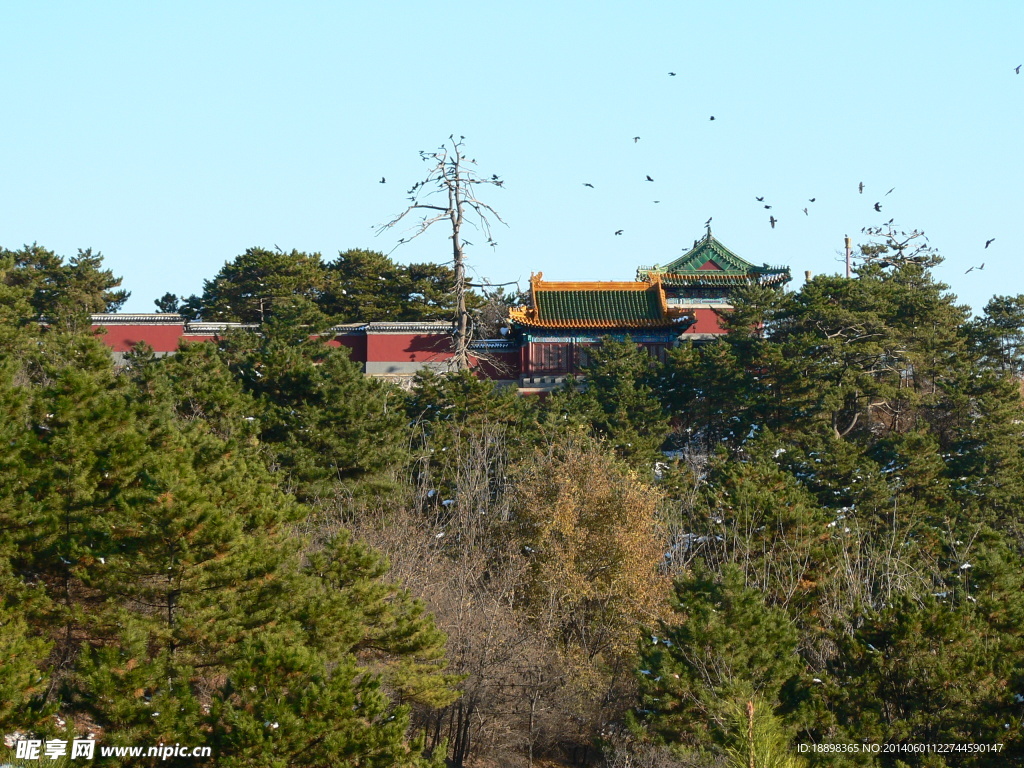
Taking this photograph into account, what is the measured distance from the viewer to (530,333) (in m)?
33.9

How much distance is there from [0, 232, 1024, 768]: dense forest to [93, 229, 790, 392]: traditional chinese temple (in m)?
1.64

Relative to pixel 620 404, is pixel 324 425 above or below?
below

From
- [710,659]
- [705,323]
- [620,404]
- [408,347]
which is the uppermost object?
[705,323]

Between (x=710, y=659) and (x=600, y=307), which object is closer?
(x=710, y=659)

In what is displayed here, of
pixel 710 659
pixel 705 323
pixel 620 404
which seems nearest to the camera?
pixel 710 659

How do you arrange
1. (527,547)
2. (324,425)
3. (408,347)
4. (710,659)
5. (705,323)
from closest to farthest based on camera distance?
(710,659), (527,547), (324,425), (408,347), (705,323)

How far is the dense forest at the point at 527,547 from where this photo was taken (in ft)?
43.5

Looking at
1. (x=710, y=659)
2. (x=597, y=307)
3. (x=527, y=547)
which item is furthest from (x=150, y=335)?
(x=710, y=659)

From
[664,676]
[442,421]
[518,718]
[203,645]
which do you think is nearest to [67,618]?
[203,645]

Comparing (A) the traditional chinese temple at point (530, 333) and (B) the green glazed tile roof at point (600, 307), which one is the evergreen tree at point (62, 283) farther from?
(B) the green glazed tile roof at point (600, 307)

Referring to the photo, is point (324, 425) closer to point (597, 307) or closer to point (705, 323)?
point (597, 307)

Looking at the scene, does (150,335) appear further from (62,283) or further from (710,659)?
(710,659)

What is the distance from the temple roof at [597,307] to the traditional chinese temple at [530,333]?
3 cm

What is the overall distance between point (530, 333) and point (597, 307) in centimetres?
195
